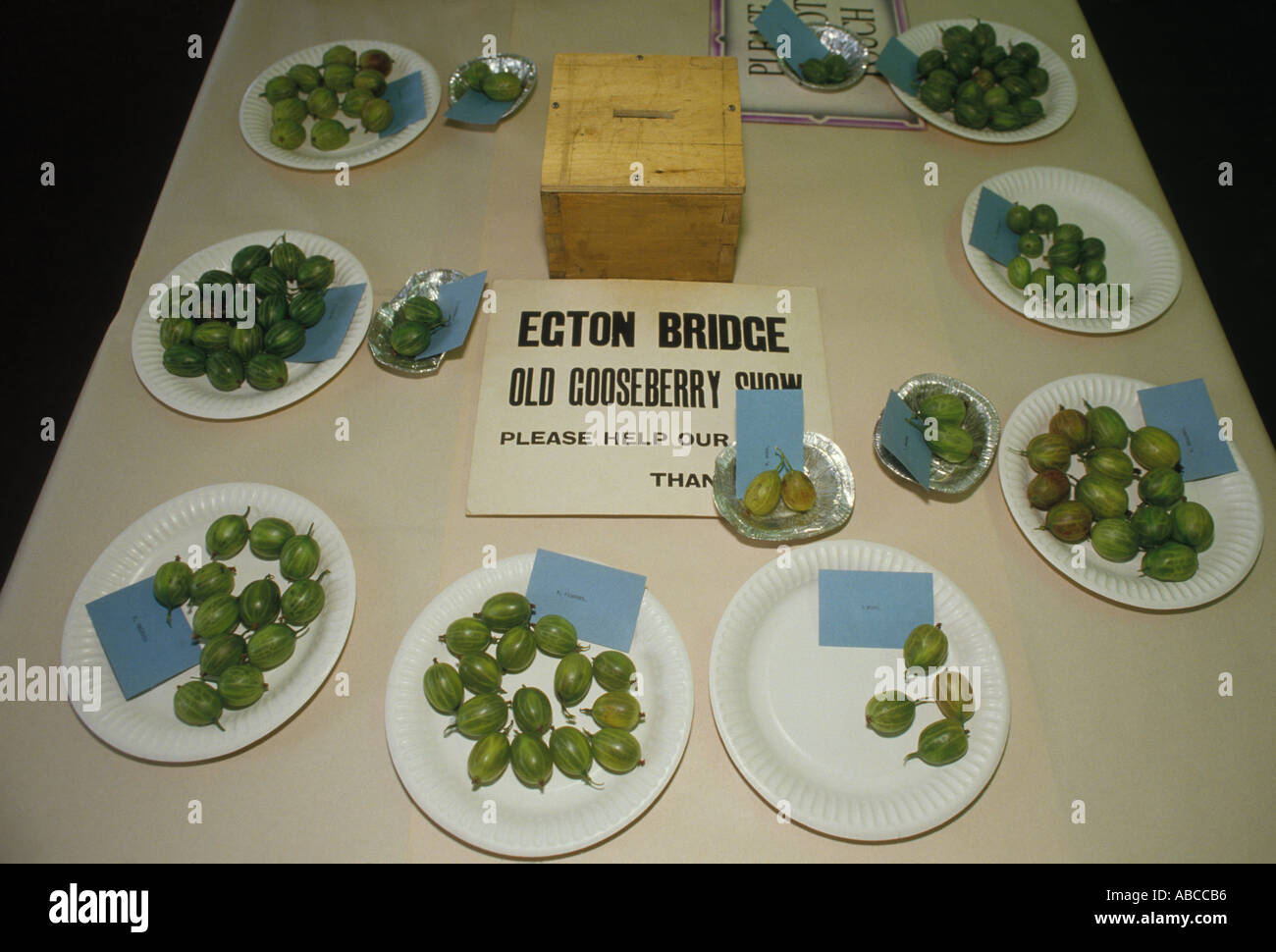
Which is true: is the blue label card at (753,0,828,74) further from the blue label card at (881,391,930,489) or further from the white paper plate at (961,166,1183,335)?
the blue label card at (881,391,930,489)

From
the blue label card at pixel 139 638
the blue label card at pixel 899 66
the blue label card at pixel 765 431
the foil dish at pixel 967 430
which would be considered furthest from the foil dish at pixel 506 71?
the blue label card at pixel 139 638

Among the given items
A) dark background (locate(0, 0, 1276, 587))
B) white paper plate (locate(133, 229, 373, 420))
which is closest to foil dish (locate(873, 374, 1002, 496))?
white paper plate (locate(133, 229, 373, 420))

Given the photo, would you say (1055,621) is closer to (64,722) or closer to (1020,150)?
(1020,150)

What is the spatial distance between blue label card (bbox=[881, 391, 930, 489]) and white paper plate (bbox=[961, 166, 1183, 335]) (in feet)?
1.10

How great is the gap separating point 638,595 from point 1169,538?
72 centimetres

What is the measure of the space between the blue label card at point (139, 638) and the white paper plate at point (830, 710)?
2.25ft

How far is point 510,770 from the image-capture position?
900 millimetres

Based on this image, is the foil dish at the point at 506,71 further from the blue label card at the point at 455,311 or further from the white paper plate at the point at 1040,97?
the white paper plate at the point at 1040,97

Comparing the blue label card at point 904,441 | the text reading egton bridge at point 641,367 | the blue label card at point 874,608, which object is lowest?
the blue label card at point 874,608

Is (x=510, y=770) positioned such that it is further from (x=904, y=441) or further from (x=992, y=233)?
(x=992, y=233)

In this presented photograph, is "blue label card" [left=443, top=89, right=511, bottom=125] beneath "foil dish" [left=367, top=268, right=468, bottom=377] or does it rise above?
above

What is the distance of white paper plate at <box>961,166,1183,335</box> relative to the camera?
122cm

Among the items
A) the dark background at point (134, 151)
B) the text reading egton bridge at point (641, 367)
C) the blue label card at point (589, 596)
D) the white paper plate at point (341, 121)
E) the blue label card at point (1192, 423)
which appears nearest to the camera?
the blue label card at point (589, 596)

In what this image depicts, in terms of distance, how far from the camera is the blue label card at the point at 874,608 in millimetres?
967
